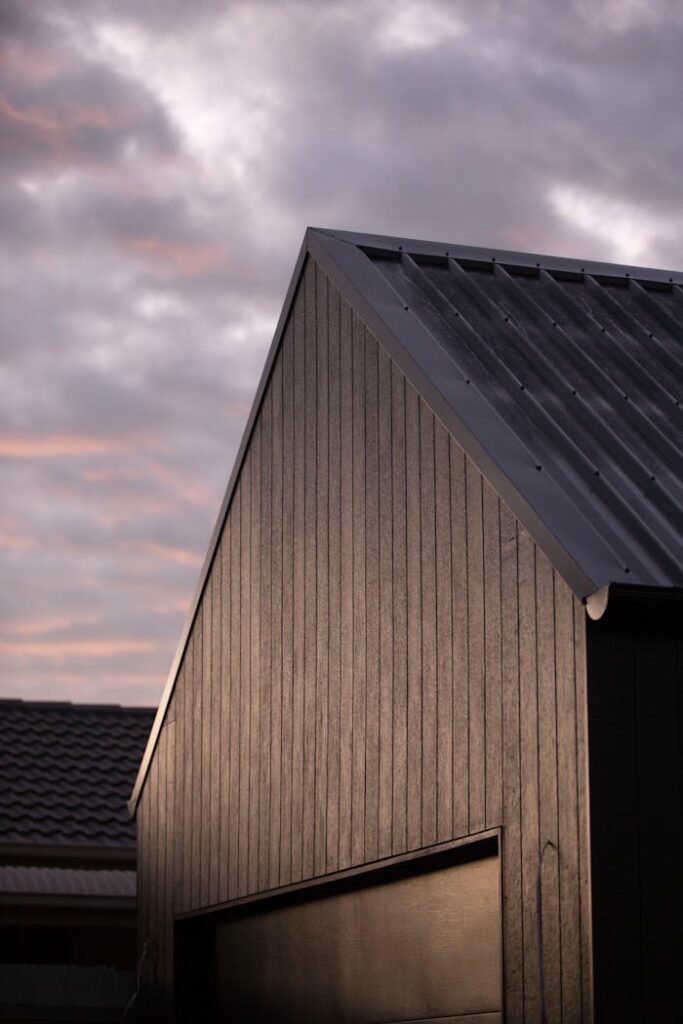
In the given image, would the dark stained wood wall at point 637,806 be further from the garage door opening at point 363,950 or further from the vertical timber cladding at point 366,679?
the garage door opening at point 363,950

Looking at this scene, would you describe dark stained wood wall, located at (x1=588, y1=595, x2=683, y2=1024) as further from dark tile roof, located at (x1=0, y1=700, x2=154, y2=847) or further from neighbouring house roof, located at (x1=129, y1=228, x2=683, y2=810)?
dark tile roof, located at (x1=0, y1=700, x2=154, y2=847)

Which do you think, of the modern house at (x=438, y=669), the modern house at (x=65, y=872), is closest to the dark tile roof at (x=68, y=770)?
the modern house at (x=65, y=872)

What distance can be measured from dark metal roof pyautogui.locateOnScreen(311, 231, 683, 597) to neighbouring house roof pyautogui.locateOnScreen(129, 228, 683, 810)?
0.01 meters

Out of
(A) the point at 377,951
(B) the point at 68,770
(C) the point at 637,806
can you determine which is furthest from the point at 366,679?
(B) the point at 68,770

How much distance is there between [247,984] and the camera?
1395 cm

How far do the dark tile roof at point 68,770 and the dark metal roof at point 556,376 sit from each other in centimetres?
910

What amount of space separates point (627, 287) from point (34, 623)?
71.3 feet

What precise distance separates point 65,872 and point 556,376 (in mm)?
10232

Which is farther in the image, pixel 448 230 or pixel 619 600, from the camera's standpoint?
pixel 448 230

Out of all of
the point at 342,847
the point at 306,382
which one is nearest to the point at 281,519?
the point at 306,382

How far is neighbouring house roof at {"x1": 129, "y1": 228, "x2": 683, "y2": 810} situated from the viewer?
9109mm

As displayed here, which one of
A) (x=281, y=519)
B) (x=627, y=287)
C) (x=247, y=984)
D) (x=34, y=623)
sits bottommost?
(x=247, y=984)

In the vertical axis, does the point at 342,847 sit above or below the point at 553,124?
below

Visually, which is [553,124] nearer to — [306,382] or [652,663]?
[306,382]
